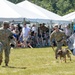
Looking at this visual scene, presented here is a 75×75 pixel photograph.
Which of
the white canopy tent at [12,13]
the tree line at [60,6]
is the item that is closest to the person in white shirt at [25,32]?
the white canopy tent at [12,13]

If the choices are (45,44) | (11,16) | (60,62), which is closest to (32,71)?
(60,62)

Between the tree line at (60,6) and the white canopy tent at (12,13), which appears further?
the tree line at (60,6)

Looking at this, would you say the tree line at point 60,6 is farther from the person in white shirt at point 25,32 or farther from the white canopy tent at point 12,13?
the person in white shirt at point 25,32

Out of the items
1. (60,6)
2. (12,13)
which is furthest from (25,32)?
(60,6)

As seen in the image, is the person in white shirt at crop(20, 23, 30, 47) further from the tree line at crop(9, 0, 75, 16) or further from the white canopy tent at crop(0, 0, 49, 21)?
the tree line at crop(9, 0, 75, 16)

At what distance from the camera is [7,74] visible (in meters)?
12.1

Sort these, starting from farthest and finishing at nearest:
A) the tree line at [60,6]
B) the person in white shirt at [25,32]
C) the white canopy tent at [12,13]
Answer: the tree line at [60,6] → the person in white shirt at [25,32] → the white canopy tent at [12,13]

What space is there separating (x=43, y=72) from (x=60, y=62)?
3.24 metres

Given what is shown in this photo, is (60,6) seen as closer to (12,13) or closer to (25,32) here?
(12,13)

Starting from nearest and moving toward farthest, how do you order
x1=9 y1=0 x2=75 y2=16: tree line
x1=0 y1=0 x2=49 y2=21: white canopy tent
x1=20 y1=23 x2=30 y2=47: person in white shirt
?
x1=0 y1=0 x2=49 y2=21: white canopy tent < x1=20 y1=23 x2=30 y2=47: person in white shirt < x1=9 y1=0 x2=75 y2=16: tree line

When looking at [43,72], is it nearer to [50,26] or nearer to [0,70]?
[0,70]

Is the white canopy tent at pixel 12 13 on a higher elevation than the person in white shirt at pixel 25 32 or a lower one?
higher

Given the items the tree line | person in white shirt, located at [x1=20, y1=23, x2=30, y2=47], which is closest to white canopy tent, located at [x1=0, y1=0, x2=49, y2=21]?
person in white shirt, located at [x1=20, y1=23, x2=30, y2=47]

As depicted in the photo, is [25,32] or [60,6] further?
[60,6]
